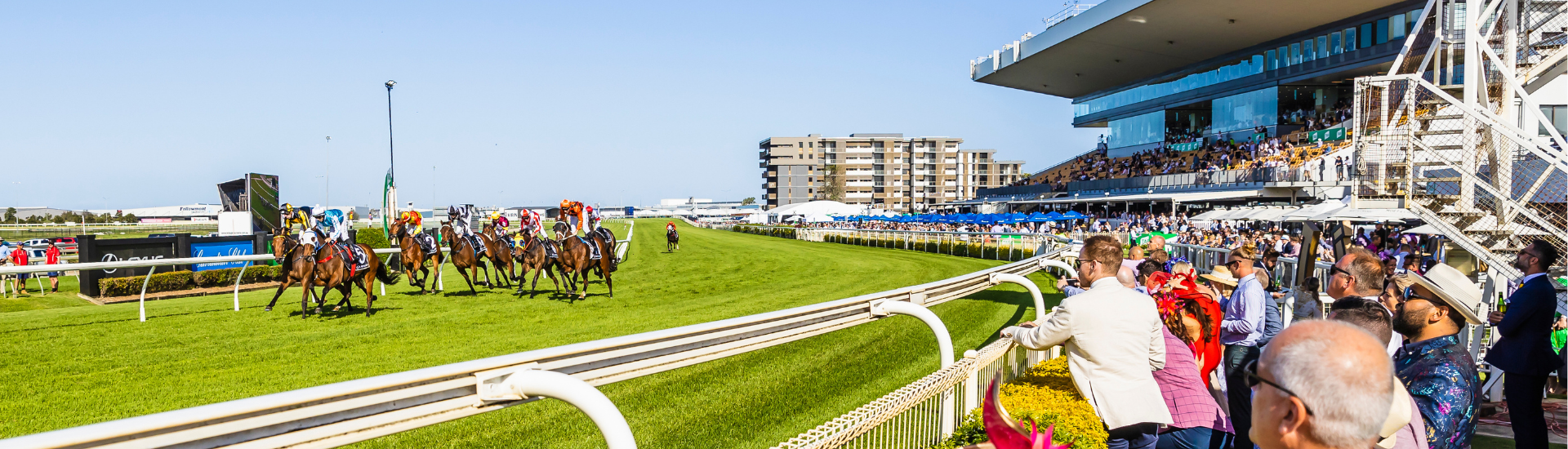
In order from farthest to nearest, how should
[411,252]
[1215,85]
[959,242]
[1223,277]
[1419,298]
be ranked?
[1215,85] < [959,242] < [411,252] < [1223,277] < [1419,298]

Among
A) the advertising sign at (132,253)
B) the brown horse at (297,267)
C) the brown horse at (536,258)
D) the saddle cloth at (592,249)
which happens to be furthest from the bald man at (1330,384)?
the advertising sign at (132,253)

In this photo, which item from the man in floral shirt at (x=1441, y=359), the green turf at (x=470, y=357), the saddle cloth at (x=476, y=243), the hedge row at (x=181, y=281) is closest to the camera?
the man in floral shirt at (x=1441, y=359)

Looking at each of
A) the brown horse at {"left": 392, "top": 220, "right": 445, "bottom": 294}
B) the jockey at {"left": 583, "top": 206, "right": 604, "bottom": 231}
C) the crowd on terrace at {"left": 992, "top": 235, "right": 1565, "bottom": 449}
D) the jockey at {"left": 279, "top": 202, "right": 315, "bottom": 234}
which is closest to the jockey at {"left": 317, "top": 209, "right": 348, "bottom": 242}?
the jockey at {"left": 279, "top": 202, "right": 315, "bottom": 234}

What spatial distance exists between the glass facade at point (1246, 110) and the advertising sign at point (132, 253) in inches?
1543

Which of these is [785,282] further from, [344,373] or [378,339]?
[344,373]

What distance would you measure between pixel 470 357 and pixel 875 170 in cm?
10123

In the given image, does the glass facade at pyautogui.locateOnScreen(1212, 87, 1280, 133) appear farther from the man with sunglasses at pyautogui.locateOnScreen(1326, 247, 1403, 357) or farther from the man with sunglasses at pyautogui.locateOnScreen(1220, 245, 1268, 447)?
the man with sunglasses at pyautogui.locateOnScreen(1326, 247, 1403, 357)

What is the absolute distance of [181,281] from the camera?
14.8 meters

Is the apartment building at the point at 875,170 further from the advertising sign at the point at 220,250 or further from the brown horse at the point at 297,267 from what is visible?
the brown horse at the point at 297,267

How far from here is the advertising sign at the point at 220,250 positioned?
16.5 m

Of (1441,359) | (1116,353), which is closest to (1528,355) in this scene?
(1441,359)

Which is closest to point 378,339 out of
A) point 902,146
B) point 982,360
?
point 982,360

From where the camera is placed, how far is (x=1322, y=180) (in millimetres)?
25000

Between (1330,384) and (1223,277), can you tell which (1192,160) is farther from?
(1330,384)
